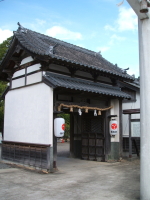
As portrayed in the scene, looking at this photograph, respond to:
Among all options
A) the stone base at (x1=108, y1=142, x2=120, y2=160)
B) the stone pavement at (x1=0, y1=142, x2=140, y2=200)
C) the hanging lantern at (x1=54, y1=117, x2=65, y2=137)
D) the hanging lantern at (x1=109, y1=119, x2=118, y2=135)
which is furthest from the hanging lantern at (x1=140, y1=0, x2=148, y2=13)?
the stone base at (x1=108, y1=142, x2=120, y2=160)

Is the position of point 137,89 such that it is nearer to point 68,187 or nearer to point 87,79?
point 87,79

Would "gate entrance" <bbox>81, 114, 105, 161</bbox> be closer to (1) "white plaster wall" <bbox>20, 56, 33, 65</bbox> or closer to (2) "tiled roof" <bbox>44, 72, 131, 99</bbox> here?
(2) "tiled roof" <bbox>44, 72, 131, 99</bbox>

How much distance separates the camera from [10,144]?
12797mm

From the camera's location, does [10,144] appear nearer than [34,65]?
No

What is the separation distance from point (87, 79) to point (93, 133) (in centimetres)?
327

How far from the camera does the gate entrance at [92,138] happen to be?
43.8 feet

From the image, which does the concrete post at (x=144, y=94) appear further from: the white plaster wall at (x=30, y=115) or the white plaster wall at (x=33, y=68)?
the white plaster wall at (x=33, y=68)

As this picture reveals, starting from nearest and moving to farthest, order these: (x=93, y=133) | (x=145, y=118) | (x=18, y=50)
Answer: (x=145, y=118), (x=18, y=50), (x=93, y=133)

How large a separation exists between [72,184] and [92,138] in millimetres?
5968

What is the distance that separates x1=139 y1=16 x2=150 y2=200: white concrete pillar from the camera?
5.87m

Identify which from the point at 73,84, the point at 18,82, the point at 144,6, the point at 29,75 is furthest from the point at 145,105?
the point at 18,82

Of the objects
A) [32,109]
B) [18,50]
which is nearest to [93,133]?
[32,109]

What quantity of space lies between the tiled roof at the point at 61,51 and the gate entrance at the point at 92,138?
3085 mm

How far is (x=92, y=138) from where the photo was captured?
1376 cm
